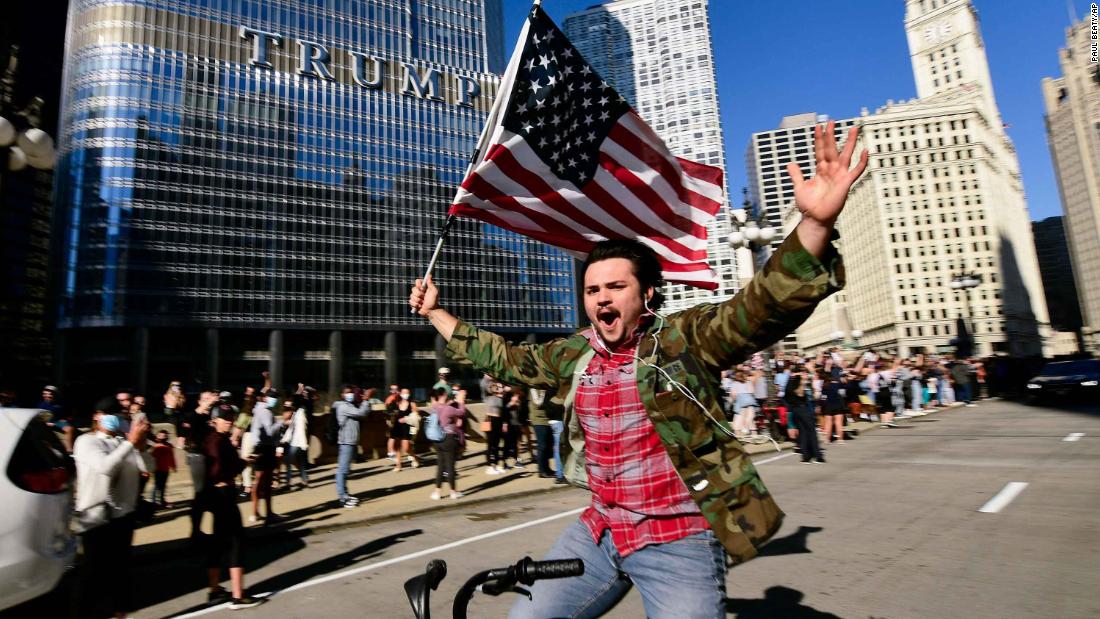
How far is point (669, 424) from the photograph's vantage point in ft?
6.94

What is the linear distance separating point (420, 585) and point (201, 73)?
87.1m

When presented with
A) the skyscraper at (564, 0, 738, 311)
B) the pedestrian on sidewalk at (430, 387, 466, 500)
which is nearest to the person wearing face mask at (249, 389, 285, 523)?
the pedestrian on sidewalk at (430, 387, 466, 500)

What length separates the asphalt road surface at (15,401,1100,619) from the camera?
4559 millimetres

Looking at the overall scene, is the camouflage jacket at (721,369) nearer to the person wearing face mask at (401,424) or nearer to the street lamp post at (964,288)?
the person wearing face mask at (401,424)

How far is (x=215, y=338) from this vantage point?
67.2 meters

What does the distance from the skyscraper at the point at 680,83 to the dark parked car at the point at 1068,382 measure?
5103 inches

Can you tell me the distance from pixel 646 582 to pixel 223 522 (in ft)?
16.6

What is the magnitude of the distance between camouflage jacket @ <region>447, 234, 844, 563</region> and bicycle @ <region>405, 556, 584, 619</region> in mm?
538

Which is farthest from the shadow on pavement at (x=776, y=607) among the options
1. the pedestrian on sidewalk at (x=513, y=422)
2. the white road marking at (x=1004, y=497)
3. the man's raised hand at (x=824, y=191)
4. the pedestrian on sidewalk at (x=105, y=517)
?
the pedestrian on sidewalk at (x=513, y=422)

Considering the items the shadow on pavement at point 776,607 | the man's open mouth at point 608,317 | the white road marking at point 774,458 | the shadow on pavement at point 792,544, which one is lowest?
the white road marking at point 774,458

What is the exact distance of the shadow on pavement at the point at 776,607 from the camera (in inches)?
169

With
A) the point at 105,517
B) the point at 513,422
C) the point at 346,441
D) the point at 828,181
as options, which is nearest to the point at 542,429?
the point at 513,422

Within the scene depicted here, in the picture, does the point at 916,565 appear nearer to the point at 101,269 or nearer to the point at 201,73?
the point at 101,269

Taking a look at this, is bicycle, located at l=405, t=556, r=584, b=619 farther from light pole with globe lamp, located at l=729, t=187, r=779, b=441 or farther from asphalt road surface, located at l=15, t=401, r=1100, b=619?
light pole with globe lamp, located at l=729, t=187, r=779, b=441
